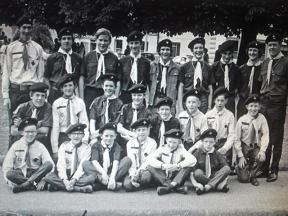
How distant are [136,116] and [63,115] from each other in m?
0.65

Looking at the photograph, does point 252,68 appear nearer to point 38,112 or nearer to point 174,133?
point 174,133

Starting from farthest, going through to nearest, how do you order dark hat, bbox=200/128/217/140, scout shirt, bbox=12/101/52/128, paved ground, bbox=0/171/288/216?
1. dark hat, bbox=200/128/217/140
2. scout shirt, bbox=12/101/52/128
3. paved ground, bbox=0/171/288/216

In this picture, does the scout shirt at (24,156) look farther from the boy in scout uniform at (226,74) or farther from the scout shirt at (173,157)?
the boy in scout uniform at (226,74)

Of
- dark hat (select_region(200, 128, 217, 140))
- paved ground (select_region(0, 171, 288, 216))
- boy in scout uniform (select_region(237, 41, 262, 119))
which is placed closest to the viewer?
paved ground (select_region(0, 171, 288, 216))

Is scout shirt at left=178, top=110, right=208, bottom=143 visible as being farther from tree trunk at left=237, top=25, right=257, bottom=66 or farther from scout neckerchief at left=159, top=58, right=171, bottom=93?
tree trunk at left=237, top=25, right=257, bottom=66

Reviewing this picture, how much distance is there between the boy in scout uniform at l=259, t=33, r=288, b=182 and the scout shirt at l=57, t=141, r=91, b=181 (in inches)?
67.0

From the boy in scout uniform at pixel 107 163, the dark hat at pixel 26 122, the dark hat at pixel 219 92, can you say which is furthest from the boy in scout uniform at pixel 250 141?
the dark hat at pixel 26 122

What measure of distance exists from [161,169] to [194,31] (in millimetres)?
1273

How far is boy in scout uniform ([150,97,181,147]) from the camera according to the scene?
4281 millimetres

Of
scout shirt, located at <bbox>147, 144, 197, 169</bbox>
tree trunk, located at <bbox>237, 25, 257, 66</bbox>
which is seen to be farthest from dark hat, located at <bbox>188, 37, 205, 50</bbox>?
scout shirt, located at <bbox>147, 144, 197, 169</bbox>

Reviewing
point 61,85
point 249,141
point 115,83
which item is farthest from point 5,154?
point 249,141

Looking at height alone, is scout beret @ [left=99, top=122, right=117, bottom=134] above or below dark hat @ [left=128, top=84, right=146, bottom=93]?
below

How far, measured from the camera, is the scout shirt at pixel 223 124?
14.4 ft

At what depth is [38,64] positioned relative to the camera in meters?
4.27
